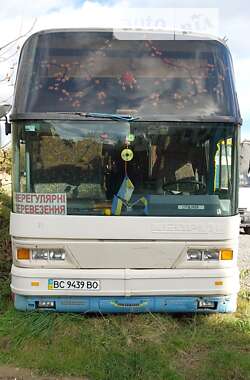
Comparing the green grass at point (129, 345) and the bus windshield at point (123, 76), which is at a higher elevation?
the bus windshield at point (123, 76)

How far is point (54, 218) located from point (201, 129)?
5.46ft

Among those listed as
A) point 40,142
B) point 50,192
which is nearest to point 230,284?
point 50,192

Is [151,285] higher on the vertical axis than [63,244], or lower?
lower

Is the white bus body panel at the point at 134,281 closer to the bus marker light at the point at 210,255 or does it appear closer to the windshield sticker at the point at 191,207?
the bus marker light at the point at 210,255

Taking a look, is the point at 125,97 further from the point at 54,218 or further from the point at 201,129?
the point at 54,218

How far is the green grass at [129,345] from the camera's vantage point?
3.96m

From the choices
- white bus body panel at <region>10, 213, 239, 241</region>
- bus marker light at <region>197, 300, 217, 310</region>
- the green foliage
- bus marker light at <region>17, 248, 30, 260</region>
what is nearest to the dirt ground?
bus marker light at <region>17, 248, 30, 260</region>

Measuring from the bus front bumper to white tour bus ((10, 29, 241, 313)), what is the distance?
11 mm

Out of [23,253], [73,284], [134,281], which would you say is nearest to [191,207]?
[134,281]

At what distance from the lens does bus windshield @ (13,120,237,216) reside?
4305 millimetres

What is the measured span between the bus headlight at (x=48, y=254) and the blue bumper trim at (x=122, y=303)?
1.33 ft

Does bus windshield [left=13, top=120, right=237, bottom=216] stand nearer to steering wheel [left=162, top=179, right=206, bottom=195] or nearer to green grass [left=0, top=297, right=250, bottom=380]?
steering wheel [left=162, top=179, right=206, bottom=195]

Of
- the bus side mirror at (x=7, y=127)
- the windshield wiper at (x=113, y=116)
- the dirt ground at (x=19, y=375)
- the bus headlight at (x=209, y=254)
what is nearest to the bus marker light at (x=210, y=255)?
the bus headlight at (x=209, y=254)

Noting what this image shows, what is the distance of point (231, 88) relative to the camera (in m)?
4.39
